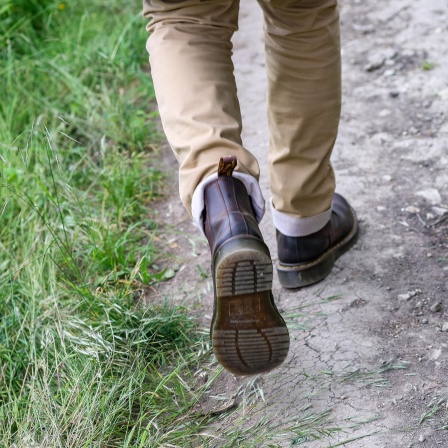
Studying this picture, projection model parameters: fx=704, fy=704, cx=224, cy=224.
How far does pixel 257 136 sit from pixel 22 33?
5.41ft

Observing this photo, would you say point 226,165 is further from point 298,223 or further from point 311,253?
point 311,253

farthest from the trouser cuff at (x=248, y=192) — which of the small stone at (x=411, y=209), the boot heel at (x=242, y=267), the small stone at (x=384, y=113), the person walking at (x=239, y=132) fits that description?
the small stone at (x=384, y=113)

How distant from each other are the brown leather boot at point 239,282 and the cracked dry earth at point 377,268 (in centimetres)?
28

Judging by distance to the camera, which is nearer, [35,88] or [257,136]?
[257,136]

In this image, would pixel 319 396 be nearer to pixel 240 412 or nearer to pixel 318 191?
pixel 240 412

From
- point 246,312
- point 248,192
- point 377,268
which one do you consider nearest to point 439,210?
point 377,268

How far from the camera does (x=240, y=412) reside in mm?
1837

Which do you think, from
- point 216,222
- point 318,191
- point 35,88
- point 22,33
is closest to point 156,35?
point 216,222

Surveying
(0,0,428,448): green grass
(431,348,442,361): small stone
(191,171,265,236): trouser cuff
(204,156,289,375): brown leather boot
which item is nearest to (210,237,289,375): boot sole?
(204,156,289,375): brown leather boot

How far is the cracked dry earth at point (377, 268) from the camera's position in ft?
5.91

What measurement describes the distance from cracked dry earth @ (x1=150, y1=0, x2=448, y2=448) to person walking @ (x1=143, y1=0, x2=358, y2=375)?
310 mm

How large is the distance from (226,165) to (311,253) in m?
0.76

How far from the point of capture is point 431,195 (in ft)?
8.63

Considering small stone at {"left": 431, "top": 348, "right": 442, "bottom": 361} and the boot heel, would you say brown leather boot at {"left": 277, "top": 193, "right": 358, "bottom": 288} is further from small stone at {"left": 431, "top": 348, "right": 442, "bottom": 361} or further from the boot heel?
the boot heel
